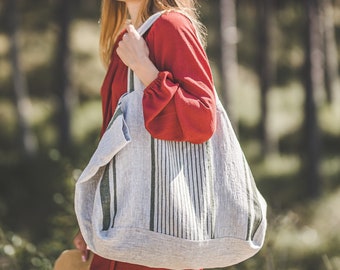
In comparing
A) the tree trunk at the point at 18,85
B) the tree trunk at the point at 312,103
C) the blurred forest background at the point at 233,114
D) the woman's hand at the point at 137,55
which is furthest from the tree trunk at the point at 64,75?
the woman's hand at the point at 137,55

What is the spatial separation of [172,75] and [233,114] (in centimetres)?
1490

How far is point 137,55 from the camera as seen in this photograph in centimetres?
278

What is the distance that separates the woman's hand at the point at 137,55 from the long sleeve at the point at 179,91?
34 millimetres

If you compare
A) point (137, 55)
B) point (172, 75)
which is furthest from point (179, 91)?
point (137, 55)

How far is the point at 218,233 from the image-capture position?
279cm

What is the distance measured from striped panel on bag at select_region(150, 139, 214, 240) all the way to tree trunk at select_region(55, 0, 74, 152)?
49.9 feet

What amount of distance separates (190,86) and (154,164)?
258 mm

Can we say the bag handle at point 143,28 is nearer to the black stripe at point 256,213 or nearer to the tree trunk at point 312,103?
the black stripe at point 256,213

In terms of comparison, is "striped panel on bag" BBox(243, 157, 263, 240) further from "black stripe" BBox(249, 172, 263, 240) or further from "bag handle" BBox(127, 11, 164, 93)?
"bag handle" BBox(127, 11, 164, 93)

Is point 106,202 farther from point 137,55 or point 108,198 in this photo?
point 137,55

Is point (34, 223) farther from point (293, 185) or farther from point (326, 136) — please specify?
point (326, 136)

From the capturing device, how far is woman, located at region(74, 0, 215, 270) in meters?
2.70

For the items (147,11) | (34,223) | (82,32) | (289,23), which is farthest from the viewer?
(289,23)

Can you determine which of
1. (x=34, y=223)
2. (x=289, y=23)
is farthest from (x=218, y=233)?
(x=289, y=23)
